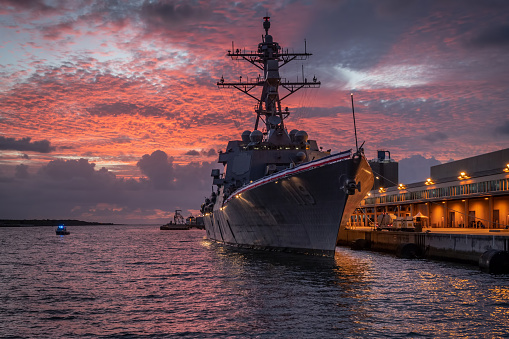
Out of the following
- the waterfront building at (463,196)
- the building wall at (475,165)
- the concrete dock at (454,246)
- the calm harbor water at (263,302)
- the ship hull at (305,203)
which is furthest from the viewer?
the building wall at (475,165)

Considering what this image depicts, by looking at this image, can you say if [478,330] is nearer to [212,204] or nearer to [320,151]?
[320,151]

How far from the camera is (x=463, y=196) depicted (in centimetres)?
4881

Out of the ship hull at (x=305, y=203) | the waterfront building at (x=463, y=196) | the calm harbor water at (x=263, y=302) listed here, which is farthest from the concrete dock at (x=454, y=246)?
the ship hull at (x=305, y=203)

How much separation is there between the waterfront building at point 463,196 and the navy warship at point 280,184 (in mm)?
7871

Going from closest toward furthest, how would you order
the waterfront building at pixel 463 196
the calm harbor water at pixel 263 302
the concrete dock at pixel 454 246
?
the calm harbor water at pixel 263 302 → the concrete dock at pixel 454 246 → the waterfront building at pixel 463 196

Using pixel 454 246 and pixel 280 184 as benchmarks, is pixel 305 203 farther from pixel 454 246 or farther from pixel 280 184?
A: pixel 454 246

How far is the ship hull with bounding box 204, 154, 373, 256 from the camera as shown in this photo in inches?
983

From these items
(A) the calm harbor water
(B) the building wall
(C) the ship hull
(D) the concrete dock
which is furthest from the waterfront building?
(A) the calm harbor water

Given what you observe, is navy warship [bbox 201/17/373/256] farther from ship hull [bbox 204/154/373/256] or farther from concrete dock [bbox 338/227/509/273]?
concrete dock [bbox 338/227/509/273]

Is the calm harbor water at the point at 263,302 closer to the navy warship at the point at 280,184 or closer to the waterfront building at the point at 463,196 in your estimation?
the navy warship at the point at 280,184

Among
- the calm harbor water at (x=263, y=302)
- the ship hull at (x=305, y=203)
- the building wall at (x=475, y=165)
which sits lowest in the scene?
the calm harbor water at (x=263, y=302)

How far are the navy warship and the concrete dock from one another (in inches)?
243

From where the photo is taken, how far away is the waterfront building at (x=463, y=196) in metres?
44.1

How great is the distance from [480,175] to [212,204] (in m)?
28.1
